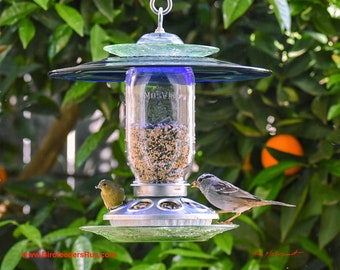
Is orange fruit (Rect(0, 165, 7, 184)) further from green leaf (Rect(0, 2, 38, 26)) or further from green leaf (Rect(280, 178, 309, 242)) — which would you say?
green leaf (Rect(280, 178, 309, 242))

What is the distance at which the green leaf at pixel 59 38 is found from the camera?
4.54 meters

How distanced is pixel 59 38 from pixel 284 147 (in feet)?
3.31

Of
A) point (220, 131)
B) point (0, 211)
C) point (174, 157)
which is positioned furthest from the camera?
point (0, 211)

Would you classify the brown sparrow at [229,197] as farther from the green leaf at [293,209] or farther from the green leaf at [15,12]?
the green leaf at [15,12]

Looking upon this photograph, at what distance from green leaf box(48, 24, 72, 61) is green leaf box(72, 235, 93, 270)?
0.73 m

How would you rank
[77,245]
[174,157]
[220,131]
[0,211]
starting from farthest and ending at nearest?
[0,211] < [220,131] < [77,245] < [174,157]

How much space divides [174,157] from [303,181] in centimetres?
141

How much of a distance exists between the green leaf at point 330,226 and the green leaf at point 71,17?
1.23 meters

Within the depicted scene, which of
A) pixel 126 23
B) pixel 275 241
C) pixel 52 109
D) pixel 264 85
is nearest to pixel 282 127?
pixel 264 85

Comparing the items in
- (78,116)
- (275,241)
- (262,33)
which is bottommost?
(275,241)

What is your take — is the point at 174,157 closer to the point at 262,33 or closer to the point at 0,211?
the point at 262,33

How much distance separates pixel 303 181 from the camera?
470cm

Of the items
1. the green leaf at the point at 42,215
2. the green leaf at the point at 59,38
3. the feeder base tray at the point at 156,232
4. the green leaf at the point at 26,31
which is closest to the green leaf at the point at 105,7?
the green leaf at the point at 59,38

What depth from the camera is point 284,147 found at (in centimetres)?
469
